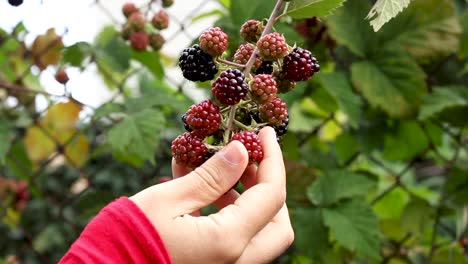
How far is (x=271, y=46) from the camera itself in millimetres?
602

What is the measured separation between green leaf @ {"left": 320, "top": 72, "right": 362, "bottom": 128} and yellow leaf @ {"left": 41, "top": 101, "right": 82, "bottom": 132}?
43 cm

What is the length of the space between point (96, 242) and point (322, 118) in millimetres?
973

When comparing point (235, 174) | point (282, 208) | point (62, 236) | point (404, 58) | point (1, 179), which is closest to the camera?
point (235, 174)

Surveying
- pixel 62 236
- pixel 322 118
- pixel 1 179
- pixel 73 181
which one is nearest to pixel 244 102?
pixel 322 118

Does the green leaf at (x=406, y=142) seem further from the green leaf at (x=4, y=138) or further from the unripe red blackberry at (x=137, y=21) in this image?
the green leaf at (x=4, y=138)

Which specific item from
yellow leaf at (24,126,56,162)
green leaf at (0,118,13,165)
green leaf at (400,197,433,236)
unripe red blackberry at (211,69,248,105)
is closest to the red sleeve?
unripe red blackberry at (211,69,248,105)

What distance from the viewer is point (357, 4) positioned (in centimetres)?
127

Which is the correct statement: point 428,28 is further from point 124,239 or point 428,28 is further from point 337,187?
point 124,239

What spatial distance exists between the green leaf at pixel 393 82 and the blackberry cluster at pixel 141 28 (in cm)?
32

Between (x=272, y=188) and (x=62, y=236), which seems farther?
(x=62, y=236)

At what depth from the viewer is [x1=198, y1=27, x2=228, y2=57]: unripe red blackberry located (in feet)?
2.07

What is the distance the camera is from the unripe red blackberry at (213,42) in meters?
0.63

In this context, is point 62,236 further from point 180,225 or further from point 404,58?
point 180,225

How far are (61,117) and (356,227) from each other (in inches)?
24.3
